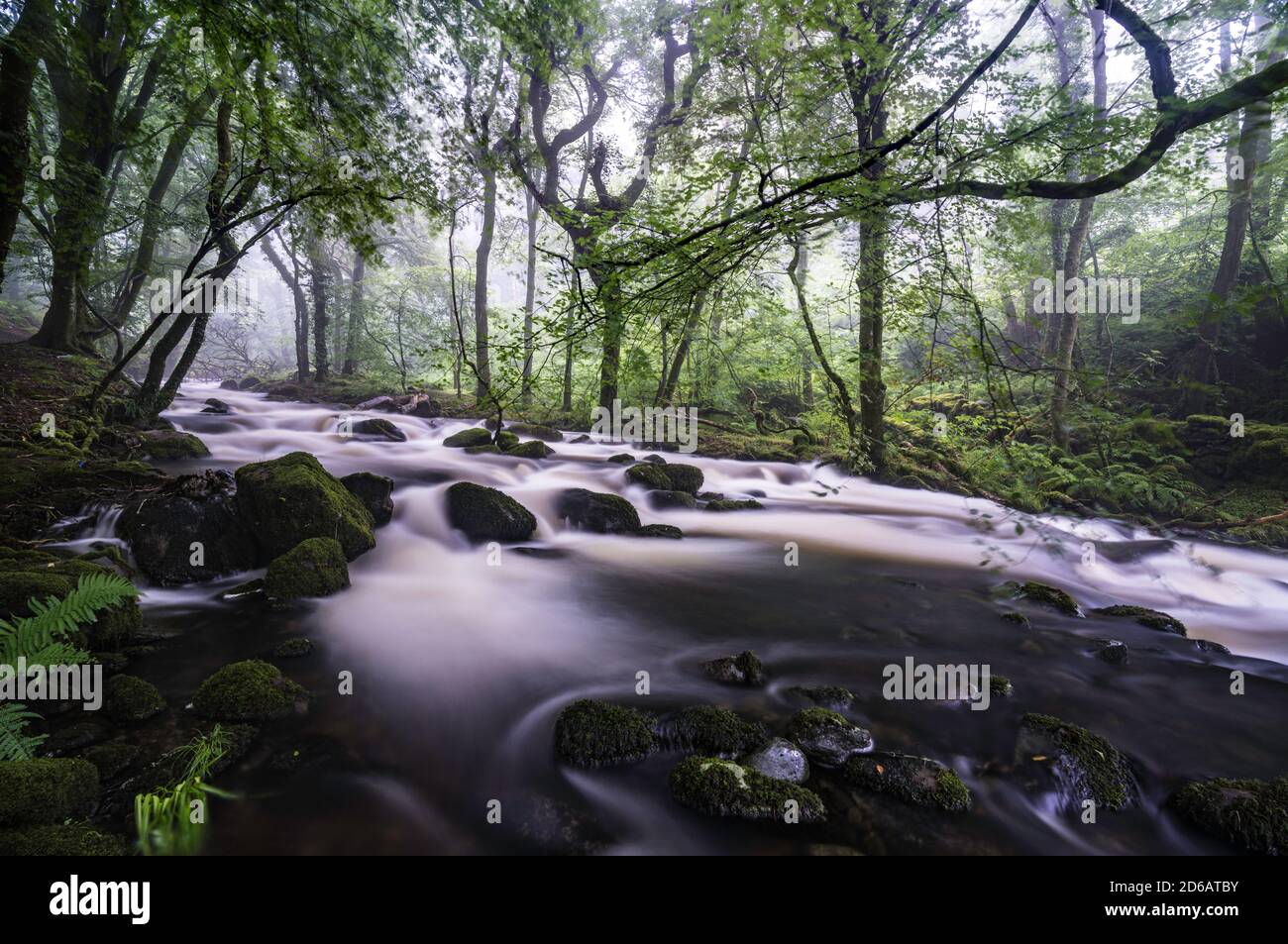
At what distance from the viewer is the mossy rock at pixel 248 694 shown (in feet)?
10.5

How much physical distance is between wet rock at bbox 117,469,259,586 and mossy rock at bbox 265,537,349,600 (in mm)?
649

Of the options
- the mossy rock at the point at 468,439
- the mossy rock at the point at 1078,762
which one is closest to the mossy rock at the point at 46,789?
the mossy rock at the point at 1078,762

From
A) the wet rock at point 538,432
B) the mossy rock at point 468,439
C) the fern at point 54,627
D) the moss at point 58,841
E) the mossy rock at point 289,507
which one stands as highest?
the wet rock at point 538,432

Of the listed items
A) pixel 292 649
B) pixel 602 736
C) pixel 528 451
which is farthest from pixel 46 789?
pixel 528 451

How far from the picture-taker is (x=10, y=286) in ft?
104

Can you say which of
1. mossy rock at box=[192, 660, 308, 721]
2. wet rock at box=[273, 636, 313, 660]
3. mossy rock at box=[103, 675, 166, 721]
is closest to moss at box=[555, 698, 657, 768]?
mossy rock at box=[192, 660, 308, 721]

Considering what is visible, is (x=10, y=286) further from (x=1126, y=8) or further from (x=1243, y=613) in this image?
(x=1243, y=613)

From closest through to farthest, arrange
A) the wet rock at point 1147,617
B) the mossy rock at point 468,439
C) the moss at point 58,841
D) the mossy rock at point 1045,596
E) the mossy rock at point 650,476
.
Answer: the moss at point 58,841
the wet rock at point 1147,617
the mossy rock at point 1045,596
the mossy rock at point 650,476
the mossy rock at point 468,439

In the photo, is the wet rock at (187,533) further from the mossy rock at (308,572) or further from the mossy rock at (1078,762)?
the mossy rock at (1078,762)

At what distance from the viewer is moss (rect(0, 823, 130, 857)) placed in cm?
208

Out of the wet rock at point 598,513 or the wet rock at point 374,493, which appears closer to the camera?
the wet rock at point 374,493

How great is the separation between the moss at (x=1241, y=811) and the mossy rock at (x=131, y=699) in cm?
643

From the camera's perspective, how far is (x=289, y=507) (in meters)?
5.64

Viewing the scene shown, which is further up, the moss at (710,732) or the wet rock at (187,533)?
the wet rock at (187,533)
